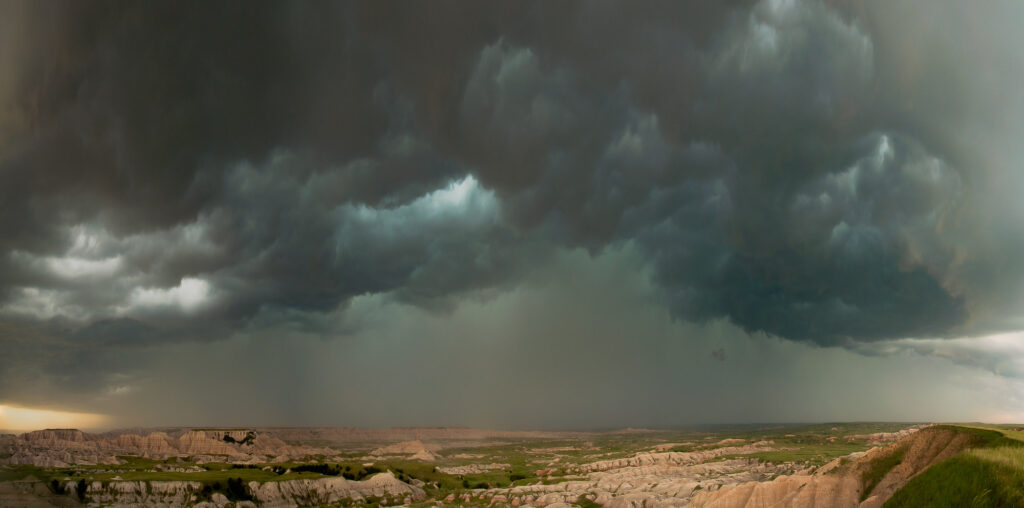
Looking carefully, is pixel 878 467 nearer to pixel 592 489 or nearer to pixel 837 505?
pixel 837 505

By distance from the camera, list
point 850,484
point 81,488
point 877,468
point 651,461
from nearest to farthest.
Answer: point 877,468, point 850,484, point 81,488, point 651,461

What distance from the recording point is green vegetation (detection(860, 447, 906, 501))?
36.5 m

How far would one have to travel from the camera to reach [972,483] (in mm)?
18625

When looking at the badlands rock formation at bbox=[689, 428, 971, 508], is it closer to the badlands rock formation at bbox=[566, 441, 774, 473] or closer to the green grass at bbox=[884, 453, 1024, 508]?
the green grass at bbox=[884, 453, 1024, 508]

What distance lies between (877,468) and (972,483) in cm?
2364

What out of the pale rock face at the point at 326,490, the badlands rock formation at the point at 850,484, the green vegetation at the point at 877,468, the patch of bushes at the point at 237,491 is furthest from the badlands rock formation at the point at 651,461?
the green vegetation at the point at 877,468

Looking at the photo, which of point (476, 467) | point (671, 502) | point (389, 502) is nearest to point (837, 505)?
point (671, 502)

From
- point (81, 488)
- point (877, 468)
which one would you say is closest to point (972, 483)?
point (877, 468)

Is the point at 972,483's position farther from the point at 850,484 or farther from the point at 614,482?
the point at 614,482

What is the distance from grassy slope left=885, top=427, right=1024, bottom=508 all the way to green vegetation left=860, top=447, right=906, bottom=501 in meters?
17.3

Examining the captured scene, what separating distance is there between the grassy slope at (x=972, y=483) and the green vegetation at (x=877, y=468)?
1727cm

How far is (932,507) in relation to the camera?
18453mm

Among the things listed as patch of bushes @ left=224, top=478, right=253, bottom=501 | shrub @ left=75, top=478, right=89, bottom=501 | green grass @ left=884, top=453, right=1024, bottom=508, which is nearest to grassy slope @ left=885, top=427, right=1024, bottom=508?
green grass @ left=884, top=453, right=1024, bottom=508

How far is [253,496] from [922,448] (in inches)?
4619
